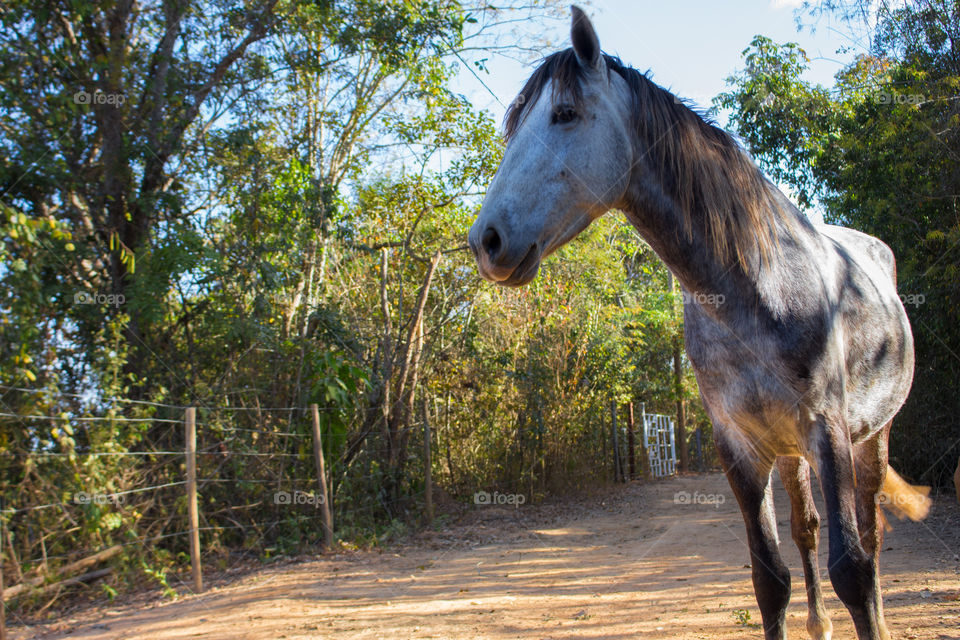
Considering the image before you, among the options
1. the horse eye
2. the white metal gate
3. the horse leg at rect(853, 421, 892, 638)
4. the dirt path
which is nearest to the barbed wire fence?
the dirt path

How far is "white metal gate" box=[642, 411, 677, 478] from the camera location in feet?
51.0

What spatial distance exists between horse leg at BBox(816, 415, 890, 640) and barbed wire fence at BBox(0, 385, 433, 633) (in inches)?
191

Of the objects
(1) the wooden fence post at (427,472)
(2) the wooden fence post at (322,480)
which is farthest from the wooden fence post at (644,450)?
(2) the wooden fence post at (322,480)

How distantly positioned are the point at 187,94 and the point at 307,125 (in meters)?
2.79

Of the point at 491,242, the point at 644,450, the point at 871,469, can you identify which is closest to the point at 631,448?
the point at 644,450

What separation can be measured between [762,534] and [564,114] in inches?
75.5

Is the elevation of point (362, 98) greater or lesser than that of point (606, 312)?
greater

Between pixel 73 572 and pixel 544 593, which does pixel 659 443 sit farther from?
pixel 73 572

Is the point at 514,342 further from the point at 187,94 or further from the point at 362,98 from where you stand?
the point at 187,94

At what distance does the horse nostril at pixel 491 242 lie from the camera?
183cm

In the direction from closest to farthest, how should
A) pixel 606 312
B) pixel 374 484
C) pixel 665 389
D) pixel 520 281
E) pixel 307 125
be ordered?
pixel 520 281 → pixel 374 484 → pixel 307 125 → pixel 606 312 → pixel 665 389

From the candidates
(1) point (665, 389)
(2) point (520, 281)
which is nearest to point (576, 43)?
(2) point (520, 281)

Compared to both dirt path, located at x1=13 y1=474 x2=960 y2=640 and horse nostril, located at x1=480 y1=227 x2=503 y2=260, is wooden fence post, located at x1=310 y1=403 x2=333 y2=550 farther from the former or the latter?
horse nostril, located at x1=480 y1=227 x2=503 y2=260

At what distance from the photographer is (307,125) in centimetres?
1009
